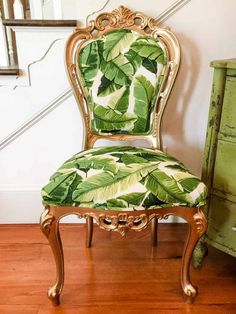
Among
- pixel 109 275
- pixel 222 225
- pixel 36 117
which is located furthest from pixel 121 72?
pixel 109 275

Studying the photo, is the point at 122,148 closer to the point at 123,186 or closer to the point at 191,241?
the point at 123,186

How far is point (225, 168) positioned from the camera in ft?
3.63

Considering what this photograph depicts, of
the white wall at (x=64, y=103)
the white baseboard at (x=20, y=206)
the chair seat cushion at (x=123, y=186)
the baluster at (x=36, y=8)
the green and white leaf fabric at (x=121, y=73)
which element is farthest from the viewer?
the white baseboard at (x=20, y=206)

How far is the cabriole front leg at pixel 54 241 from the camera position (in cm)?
97

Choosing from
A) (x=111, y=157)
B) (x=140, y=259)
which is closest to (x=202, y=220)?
(x=111, y=157)

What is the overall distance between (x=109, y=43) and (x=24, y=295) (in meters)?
1.01

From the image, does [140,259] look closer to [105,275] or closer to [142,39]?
[105,275]

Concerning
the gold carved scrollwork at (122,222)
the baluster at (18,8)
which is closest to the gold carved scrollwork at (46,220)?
the gold carved scrollwork at (122,222)

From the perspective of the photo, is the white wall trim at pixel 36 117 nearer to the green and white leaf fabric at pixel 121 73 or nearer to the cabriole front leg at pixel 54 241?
the green and white leaf fabric at pixel 121 73

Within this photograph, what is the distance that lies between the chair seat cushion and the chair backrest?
0.96ft

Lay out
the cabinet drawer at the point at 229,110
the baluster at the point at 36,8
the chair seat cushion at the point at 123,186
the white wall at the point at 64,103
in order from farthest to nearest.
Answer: the baluster at the point at 36,8, the white wall at the point at 64,103, the cabinet drawer at the point at 229,110, the chair seat cushion at the point at 123,186

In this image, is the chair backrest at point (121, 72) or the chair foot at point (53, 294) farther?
the chair backrest at point (121, 72)

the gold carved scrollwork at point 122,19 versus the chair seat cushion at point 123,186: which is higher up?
the gold carved scrollwork at point 122,19

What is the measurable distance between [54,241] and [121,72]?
2.22ft
